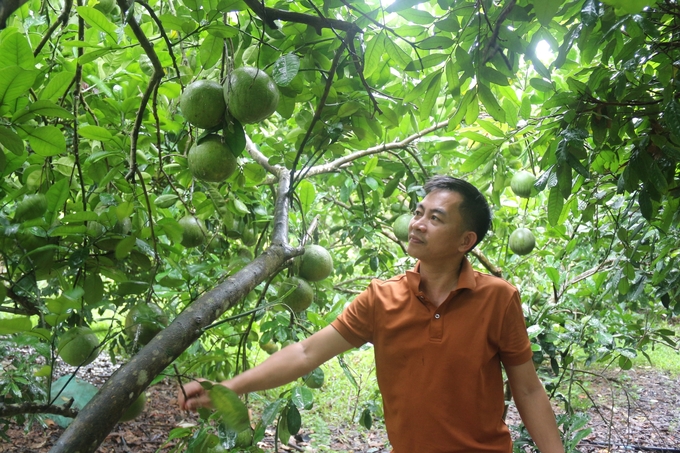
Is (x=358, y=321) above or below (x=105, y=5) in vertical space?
below

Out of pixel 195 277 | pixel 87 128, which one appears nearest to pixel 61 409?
pixel 87 128

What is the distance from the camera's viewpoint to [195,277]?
1.98 meters

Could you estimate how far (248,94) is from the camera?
4.00 feet

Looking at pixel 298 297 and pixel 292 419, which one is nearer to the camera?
pixel 292 419

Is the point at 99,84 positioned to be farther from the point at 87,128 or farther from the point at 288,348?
the point at 288,348

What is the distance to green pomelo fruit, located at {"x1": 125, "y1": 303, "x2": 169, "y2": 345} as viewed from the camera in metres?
1.28

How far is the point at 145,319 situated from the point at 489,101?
3.72 ft

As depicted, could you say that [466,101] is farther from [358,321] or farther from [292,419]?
[292,419]

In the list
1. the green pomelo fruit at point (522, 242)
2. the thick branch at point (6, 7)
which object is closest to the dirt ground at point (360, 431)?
the green pomelo fruit at point (522, 242)

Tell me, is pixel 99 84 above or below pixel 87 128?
above

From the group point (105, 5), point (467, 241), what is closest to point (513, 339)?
point (467, 241)

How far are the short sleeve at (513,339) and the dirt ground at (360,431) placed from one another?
1499 mm

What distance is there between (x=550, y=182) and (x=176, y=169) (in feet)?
4.72

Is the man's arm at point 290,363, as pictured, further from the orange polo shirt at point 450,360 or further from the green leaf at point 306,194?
the green leaf at point 306,194
